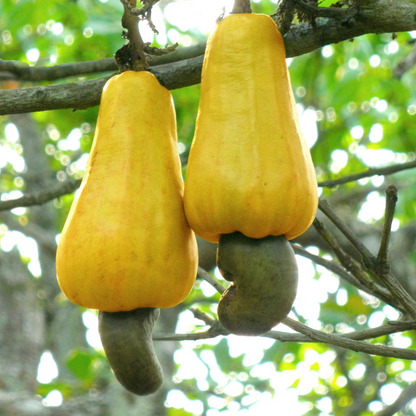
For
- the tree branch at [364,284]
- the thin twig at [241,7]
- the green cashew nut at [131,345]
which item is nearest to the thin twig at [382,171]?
the tree branch at [364,284]

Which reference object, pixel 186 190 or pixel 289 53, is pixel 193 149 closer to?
pixel 186 190

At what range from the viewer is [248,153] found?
3.53 ft

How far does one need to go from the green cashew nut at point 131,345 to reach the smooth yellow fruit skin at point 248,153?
0.67ft

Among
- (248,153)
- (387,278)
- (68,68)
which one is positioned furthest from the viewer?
(68,68)

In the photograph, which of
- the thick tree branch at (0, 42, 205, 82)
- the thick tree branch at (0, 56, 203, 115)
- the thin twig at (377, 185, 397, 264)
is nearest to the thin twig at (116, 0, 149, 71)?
the thick tree branch at (0, 56, 203, 115)

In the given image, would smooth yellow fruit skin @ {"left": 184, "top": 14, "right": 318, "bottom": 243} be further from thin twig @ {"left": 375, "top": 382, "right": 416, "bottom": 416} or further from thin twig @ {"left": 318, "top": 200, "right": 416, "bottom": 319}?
thin twig @ {"left": 375, "top": 382, "right": 416, "bottom": 416}

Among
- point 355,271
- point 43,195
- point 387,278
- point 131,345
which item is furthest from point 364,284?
point 43,195

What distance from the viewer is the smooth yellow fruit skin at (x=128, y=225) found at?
1095 mm

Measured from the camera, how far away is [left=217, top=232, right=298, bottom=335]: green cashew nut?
108cm

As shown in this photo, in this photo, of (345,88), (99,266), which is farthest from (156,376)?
(345,88)

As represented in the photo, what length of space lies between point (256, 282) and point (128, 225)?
25cm

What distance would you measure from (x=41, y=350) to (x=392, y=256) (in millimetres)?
2402

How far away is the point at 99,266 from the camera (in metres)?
1.09

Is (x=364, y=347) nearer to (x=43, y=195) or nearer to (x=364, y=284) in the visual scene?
(x=364, y=284)
